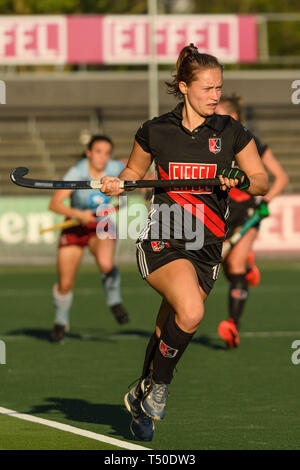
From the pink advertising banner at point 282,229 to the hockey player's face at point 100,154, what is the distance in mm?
10098

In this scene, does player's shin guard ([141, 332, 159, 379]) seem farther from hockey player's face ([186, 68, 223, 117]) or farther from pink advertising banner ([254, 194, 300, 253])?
pink advertising banner ([254, 194, 300, 253])

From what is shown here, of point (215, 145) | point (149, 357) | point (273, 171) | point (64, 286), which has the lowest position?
point (64, 286)

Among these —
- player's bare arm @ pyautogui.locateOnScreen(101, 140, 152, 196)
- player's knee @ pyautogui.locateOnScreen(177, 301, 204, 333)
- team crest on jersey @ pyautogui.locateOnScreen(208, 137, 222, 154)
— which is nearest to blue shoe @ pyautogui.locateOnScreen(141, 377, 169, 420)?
player's knee @ pyautogui.locateOnScreen(177, 301, 204, 333)

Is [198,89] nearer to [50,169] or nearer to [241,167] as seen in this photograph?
[241,167]

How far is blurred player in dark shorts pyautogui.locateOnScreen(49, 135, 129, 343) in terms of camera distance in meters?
10.0

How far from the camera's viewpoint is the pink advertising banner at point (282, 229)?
1995cm

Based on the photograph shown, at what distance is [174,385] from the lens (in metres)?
7.71

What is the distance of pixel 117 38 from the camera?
990 inches

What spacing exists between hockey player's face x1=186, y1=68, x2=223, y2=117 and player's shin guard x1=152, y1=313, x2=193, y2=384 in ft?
3.62

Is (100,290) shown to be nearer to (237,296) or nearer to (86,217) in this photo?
(86,217)

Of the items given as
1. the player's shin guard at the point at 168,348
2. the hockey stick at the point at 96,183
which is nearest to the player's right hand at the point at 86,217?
the hockey stick at the point at 96,183

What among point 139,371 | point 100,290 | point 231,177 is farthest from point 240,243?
point 100,290

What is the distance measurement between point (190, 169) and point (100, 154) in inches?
168

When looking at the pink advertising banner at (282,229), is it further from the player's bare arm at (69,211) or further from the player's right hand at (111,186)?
the player's right hand at (111,186)
